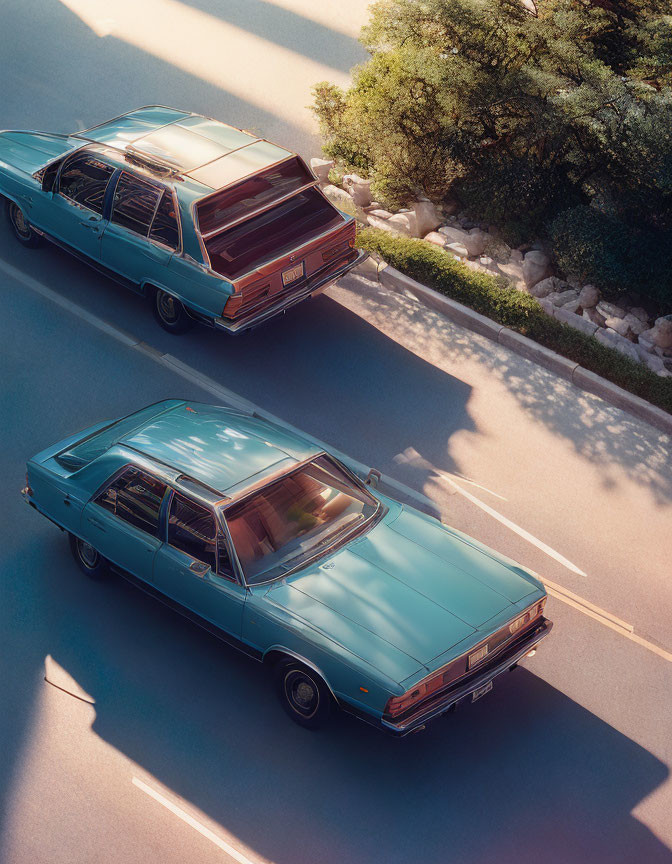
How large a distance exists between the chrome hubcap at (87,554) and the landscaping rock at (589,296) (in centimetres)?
674

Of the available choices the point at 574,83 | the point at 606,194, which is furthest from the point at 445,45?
the point at 606,194

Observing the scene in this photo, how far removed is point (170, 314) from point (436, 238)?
3.87 meters

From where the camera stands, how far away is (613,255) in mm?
12984

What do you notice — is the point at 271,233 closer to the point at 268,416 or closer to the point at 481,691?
the point at 268,416

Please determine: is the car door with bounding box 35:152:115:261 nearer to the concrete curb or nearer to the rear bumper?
the rear bumper

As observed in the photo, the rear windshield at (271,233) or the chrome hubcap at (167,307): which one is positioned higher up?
the rear windshield at (271,233)

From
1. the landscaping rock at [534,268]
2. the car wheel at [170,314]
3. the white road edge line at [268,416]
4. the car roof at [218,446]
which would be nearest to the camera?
the car roof at [218,446]

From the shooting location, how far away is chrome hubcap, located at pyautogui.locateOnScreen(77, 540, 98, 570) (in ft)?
30.5

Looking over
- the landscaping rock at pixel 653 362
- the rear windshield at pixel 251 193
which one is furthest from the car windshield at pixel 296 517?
the landscaping rock at pixel 653 362

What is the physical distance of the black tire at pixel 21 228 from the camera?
526 inches

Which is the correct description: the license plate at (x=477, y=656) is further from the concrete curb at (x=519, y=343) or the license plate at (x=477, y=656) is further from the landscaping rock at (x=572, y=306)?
the landscaping rock at (x=572, y=306)

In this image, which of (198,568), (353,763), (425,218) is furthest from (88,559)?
(425,218)

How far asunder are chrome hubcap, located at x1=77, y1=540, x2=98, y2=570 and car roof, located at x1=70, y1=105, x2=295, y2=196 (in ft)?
13.7

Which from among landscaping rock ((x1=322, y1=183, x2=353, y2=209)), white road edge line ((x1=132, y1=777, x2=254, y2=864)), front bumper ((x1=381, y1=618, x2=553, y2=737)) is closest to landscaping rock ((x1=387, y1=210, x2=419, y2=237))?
landscaping rock ((x1=322, y1=183, x2=353, y2=209))
